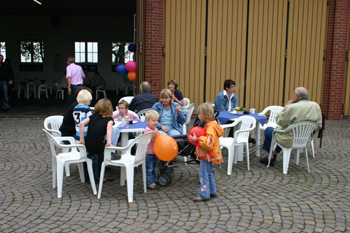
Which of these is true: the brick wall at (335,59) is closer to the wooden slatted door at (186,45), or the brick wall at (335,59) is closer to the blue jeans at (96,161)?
the wooden slatted door at (186,45)

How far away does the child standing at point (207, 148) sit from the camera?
450 centimetres

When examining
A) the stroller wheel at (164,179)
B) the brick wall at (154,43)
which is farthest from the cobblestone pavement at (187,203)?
the brick wall at (154,43)

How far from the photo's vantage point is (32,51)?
20125mm

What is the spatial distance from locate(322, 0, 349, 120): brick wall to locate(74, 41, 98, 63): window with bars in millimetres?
12544

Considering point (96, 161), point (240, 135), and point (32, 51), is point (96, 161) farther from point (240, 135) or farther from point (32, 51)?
point (32, 51)

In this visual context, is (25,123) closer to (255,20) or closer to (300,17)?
(255,20)

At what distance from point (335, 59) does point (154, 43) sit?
513 cm

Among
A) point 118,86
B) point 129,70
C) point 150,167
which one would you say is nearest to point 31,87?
point 118,86

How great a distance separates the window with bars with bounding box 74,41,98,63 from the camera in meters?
20.2

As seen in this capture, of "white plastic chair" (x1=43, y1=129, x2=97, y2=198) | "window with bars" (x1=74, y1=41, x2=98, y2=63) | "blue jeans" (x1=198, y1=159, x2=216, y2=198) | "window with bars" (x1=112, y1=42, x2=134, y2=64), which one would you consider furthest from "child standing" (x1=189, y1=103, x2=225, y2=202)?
"window with bars" (x1=74, y1=41, x2=98, y2=63)

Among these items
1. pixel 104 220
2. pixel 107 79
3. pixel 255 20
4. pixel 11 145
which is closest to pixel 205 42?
pixel 255 20

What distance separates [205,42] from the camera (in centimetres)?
1086

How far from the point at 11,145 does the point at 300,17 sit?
8257mm

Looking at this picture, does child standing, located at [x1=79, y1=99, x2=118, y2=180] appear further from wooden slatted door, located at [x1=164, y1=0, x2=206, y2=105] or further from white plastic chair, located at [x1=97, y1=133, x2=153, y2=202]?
wooden slatted door, located at [x1=164, y1=0, x2=206, y2=105]
